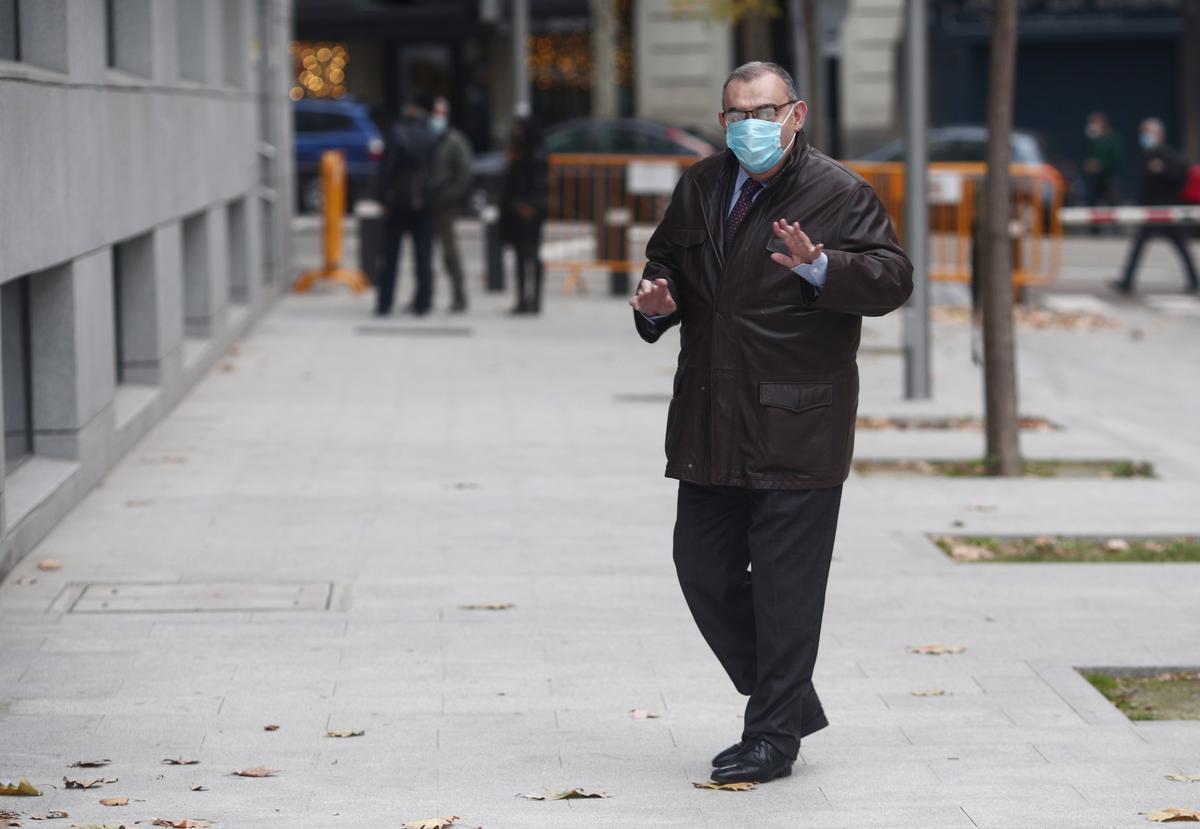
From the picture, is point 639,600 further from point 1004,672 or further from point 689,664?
point 1004,672

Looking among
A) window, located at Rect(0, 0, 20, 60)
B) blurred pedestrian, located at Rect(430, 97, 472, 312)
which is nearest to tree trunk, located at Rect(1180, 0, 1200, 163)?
blurred pedestrian, located at Rect(430, 97, 472, 312)

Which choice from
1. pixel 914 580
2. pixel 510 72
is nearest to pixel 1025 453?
pixel 914 580

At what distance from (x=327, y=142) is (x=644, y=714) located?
29378 mm

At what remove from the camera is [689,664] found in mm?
6898

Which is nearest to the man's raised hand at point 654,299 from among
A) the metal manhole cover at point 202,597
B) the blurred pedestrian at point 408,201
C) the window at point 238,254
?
the metal manhole cover at point 202,597

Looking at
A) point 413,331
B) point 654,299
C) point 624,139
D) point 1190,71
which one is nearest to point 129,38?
point 413,331

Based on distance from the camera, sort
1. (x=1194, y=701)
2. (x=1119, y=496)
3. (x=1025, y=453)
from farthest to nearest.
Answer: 1. (x=1025, y=453)
2. (x=1119, y=496)
3. (x=1194, y=701)

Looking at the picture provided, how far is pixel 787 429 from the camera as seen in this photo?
5410 millimetres

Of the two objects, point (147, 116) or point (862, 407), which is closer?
point (147, 116)

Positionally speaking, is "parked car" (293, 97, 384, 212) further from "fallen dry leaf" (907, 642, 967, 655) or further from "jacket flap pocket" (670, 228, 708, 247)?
"jacket flap pocket" (670, 228, 708, 247)

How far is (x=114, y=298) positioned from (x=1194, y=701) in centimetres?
705

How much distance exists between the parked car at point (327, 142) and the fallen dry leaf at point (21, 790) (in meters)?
29.4

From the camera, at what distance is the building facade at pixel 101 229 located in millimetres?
8695

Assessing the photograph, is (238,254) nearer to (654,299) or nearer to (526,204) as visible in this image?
(526,204)
